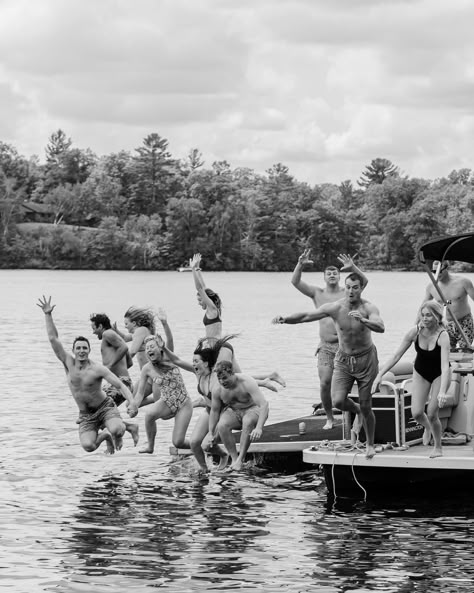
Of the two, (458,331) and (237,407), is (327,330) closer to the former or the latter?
(458,331)

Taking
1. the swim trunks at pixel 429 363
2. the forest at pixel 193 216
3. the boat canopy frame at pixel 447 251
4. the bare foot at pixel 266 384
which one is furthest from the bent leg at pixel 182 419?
the forest at pixel 193 216

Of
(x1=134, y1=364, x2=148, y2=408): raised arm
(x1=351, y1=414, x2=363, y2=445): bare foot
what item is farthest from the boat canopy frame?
(x1=134, y1=364, x2=148, y2=408): raised arm

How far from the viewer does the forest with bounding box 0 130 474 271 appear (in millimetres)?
134625

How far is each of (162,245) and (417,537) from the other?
12346 centimetres

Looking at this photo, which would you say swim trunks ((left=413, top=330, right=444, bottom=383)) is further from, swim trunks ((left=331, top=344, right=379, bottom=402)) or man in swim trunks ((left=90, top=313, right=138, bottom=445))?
man in swim trunks ((left=90, top=313, right=138, bottom=445))

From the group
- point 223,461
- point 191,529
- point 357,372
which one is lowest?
point 191,529

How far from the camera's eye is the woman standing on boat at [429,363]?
12.7 m

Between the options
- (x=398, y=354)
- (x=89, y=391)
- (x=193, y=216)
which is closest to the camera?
(x=398, y=354)

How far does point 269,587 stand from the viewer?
10547mm

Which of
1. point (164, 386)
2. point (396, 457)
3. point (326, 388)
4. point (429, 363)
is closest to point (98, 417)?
point (164, 386)

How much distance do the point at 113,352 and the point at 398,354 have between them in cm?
439

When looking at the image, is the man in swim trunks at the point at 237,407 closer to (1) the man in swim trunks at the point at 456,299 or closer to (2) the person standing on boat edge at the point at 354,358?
(2) the person standing on boat edge at the point at 354,358

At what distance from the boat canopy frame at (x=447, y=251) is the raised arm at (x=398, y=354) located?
1.14 meters

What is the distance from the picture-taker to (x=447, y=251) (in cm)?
1415
